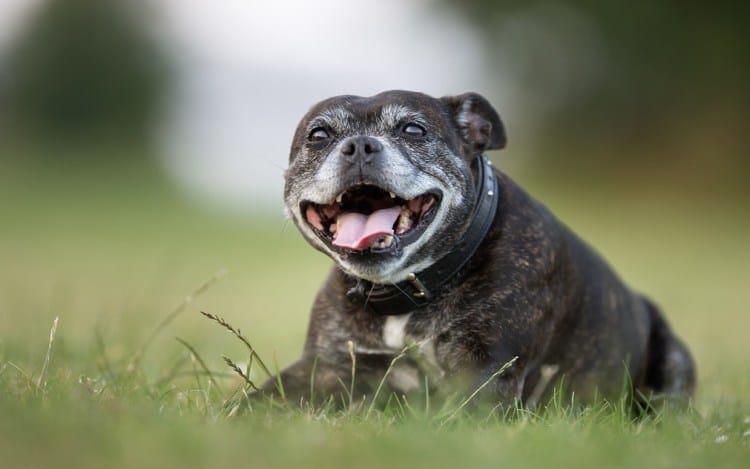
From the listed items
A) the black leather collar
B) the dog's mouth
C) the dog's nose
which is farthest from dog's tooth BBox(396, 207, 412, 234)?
the dog's nose

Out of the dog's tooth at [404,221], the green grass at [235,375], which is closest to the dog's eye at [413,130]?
the dog's tooth at [404,221]

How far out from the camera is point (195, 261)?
57.1 feet

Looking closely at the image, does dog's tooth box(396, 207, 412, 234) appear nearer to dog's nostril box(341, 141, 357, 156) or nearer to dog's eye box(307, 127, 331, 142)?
dog's nostril box(341, 141, 357, 156)

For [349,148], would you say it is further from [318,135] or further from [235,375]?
[235,375]

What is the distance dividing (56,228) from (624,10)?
1683 centimetres

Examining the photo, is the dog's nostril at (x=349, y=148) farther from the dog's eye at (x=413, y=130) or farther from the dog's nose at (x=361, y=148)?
the dog's eye at (x=413, y=130)

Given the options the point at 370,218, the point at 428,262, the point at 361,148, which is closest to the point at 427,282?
the point at 428,262

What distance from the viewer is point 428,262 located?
4.67 m

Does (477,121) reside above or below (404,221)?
above

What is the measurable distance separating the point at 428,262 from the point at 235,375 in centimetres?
116

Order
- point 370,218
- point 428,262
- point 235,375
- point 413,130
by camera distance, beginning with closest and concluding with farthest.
Result: point 370,218
point 428,262
point 413,130
point 235,375

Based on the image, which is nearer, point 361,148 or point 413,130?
point 361,148

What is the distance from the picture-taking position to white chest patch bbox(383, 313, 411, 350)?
15.4 ft

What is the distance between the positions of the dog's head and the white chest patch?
226 mm
